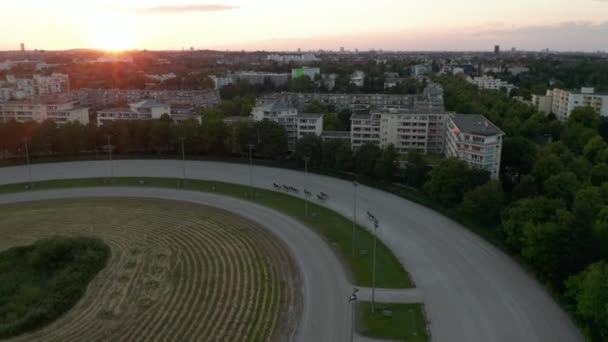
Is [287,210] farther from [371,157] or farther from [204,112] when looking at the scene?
[204,112]

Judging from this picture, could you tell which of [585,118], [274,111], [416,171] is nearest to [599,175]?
[416,171]

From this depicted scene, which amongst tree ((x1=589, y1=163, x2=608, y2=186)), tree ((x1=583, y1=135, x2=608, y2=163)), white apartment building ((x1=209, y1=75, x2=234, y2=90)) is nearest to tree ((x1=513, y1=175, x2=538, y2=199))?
tree ((x1=589, y1=163, x2=608, y2=186))

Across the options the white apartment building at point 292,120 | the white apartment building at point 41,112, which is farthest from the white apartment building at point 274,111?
the white apartment building at point 41,112

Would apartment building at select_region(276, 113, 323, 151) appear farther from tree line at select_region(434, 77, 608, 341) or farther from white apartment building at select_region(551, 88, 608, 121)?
white apartment building at select_region(551, 88, 608, 121)

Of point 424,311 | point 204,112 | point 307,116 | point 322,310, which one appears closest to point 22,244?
point 322,310

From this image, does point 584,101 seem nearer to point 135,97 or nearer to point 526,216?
point 526,216

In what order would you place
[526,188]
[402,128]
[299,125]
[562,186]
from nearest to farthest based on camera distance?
[562,186] → [526,188] → [402,128] → [299,125]
